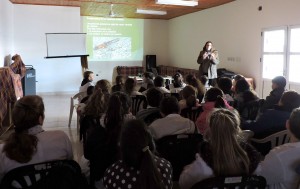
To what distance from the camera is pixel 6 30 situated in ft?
25.8

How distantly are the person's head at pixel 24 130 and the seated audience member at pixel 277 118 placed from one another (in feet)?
6.16

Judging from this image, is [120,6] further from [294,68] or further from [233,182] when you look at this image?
[233,182]

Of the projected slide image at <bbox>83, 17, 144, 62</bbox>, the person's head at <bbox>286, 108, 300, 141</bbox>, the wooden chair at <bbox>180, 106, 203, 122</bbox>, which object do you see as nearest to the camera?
the person's head at <bbox>286, 108, 300, 141</bbox>

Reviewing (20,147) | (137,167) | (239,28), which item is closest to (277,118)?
(137,167)

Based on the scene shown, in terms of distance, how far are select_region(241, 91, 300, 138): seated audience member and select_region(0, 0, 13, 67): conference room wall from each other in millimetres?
6198

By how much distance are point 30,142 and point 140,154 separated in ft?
2.31

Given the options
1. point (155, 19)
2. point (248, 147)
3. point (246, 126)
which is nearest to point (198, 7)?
point (155, 19)

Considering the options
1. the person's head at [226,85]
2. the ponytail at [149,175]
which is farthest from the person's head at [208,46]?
the ponytail at [149,175]

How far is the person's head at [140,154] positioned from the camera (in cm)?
134

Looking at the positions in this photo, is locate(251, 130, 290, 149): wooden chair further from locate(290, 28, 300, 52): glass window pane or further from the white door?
locate(290, 28, 300, 52): glass window pane

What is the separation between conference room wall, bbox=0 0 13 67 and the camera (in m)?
7.12

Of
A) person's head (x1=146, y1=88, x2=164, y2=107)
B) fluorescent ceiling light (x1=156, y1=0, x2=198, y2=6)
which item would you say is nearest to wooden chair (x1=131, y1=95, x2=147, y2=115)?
person's head (x1=146, y1=88, x2=164, y2=107)

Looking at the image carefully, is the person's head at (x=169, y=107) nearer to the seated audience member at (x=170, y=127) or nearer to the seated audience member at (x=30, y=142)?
the seated audience member at (x=170, y=127)

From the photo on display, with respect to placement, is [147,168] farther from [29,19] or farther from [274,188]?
[29,19]
